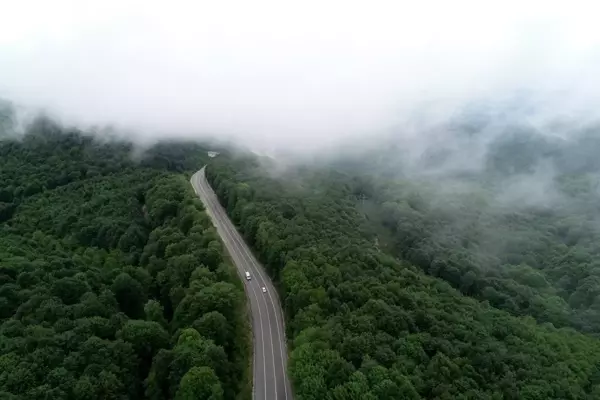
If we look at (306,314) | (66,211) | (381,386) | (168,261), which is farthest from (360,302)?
(66,211)

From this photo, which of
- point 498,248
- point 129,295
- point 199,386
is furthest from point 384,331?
point 498,248

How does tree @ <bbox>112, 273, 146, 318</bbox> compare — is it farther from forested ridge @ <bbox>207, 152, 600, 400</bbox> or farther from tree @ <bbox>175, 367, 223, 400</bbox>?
tree @ <bbox>175, 367, 223, 400</bbox>

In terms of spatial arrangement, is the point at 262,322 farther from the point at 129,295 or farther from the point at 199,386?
the point at 129,295

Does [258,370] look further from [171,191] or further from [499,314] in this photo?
[171,191]

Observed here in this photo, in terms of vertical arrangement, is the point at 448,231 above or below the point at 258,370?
above

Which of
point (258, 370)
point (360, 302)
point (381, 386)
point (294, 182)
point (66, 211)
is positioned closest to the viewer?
point (381, 386)

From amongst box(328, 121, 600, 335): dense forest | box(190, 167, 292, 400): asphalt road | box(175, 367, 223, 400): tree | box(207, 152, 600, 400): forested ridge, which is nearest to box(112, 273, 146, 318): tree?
box(190, 167, 292, 400): asphalt road
